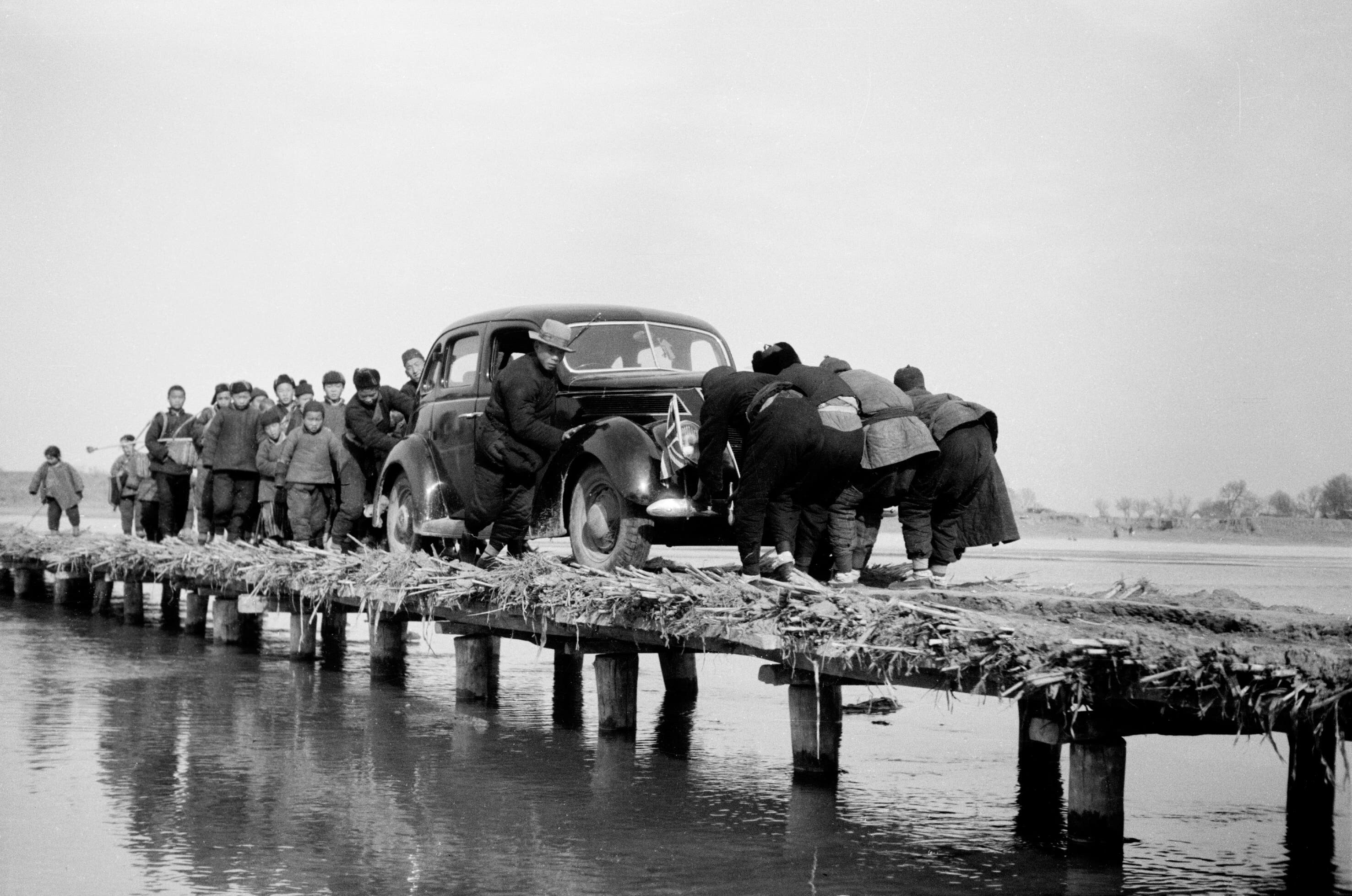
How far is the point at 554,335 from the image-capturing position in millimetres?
10844

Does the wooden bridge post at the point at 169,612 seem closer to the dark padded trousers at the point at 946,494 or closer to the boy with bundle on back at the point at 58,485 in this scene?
the boy with bundle on back at the point at 58,485

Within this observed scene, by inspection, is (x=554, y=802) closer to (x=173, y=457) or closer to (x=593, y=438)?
(x=593, y=438)

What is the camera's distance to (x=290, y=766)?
31.7 feet

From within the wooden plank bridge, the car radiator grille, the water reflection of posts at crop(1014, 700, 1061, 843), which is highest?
the car radiator grille

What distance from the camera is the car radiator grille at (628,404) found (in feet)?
35.1

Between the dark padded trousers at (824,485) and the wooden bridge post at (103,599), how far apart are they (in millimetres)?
14298

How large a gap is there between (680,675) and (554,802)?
5108 mm

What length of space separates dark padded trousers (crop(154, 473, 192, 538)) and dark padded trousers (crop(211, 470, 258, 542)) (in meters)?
2.12

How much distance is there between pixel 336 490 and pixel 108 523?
4002 cm

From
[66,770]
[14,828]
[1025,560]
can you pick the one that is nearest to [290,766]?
[66,770]

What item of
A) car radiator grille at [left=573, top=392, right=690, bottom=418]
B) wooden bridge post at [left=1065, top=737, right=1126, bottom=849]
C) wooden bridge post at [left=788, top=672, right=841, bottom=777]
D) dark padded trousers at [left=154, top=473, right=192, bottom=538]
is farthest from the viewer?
dark padded trousers at [left=154, top=473, right=192, bottom=538]

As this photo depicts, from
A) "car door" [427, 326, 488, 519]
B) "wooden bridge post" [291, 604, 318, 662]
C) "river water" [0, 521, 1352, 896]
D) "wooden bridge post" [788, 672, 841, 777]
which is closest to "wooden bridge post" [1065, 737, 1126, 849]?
"river water" [0, 521, 1352, 896]

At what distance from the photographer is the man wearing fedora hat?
1075 centimetres

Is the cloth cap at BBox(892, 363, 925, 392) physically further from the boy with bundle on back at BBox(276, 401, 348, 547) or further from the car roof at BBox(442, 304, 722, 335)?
the boy with bundle on back at BBox(276, 401, 348, 547)
